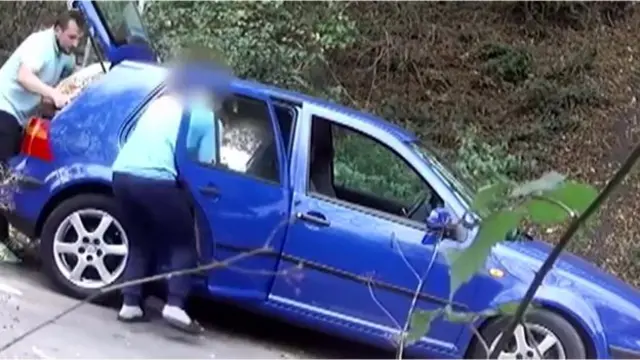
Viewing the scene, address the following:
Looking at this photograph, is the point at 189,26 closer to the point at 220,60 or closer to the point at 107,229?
the point at 107,229

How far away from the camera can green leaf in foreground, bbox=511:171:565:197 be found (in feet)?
3.94

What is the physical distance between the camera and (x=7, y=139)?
Answer: 7074 millimetres

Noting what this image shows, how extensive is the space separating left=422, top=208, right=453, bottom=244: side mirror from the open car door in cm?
185

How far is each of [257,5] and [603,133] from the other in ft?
12.1

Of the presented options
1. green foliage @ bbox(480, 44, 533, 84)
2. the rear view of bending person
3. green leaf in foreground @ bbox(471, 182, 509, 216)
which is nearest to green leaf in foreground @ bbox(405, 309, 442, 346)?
green leaf in foreground @ bbox(471, 182, 509, 216)

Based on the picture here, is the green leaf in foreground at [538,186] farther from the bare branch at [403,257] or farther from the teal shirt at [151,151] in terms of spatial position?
the bare branch at [403,257]

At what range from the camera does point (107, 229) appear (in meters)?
6.77

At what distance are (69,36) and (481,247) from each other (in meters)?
6.26

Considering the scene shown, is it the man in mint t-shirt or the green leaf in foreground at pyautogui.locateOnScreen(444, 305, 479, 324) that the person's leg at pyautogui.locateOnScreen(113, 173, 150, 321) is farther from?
the green leaf in foreground at pyautogui.locateOnScreen(444, 305, 479, 324)

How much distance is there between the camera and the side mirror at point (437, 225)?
246 inches

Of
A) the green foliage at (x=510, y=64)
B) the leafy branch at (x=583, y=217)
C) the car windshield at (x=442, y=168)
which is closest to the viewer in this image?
the leafy branch at (x=583, y=217)

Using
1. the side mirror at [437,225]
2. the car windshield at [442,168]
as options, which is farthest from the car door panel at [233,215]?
the car windshield at [442,168]

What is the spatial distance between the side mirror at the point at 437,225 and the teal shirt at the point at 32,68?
2.34 metres

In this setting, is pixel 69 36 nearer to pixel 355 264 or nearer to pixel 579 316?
pixel 355 264
